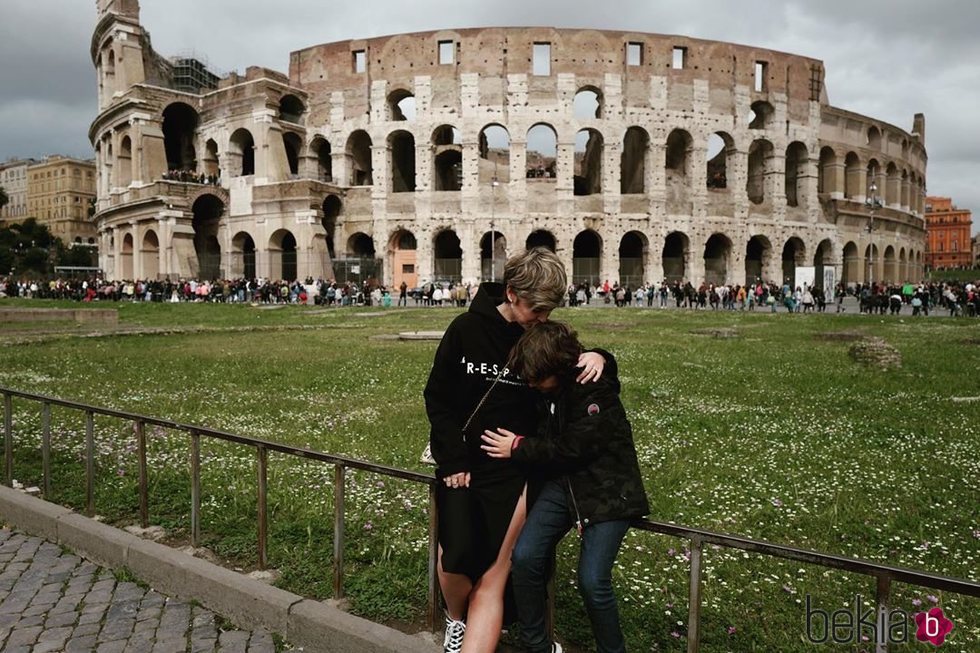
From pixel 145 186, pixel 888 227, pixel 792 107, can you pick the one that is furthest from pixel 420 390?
pixel 888 227

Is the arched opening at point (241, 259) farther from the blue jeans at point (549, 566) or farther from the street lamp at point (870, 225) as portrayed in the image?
the blue jeans at point (549, 566)

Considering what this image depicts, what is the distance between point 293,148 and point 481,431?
4786 centimetres

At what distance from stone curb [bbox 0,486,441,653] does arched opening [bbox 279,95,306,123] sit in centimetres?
4371

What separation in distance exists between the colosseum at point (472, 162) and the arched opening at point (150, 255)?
9cm

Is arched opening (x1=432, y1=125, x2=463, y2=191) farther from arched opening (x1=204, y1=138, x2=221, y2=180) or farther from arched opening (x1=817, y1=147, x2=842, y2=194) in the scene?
arched opening (x1=817, y1=147, x2=842, y2=194)

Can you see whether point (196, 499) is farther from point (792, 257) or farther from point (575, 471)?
point (792, 257)

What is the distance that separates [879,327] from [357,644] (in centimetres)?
2386

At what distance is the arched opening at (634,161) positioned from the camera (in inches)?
1725

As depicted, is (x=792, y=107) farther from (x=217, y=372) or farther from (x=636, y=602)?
(x=636, y=602)

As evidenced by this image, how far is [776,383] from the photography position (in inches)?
453

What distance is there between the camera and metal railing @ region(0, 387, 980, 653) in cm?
219

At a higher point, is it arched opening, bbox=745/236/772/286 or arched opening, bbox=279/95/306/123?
arched opening, bbox=279/95/306/123
